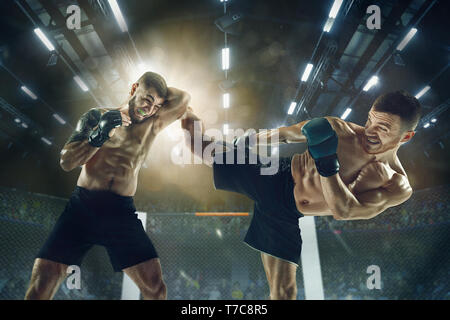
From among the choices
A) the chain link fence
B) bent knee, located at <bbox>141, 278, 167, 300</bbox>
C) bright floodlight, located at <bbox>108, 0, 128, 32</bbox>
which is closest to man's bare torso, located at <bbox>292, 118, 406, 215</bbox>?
bent knee, located at <bbox>141, 278, 167, 300</bbox>

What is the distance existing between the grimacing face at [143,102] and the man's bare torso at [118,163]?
0.11 metres

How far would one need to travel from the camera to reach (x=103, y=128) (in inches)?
61.9

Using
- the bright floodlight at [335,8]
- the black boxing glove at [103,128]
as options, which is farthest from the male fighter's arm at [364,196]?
the bright floodlight at [335,8]

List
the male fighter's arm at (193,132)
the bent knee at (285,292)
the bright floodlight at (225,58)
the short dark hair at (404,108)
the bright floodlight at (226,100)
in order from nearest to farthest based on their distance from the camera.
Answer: the short dark hair at (404,108), the bent knee at (285,292), the male fighter's arm at (193,132), the bright floodlight at (225,58), the bright floodlight at (226,100)

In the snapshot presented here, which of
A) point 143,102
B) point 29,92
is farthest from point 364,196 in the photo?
point 29,92

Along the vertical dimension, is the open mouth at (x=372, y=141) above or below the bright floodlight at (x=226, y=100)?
below

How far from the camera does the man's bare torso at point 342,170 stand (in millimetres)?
1689

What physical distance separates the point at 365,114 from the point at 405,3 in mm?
2243

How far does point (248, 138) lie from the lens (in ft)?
5.92

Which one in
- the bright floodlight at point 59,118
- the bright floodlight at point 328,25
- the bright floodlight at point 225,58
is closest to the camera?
the bright floodlight at point 328,25

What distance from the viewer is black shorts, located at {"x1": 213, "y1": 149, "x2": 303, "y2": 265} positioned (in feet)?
6.09

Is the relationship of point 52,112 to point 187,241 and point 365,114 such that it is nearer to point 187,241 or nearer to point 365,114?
point 187,241

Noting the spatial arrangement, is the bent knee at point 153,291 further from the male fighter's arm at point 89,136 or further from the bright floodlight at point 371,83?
the bright floodlight at point 371,83

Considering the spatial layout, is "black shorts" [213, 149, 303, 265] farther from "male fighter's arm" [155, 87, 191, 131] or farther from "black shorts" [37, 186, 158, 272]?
"black shorts" [37, 186, 158, 272]
